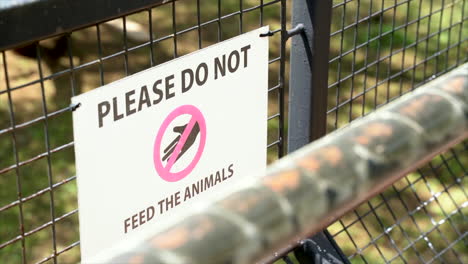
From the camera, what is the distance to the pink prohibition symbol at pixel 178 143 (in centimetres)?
194

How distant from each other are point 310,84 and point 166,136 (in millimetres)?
501

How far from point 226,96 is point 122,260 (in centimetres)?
158

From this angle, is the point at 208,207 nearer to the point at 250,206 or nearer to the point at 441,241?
the point at 250,206

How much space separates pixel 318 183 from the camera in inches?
22.0

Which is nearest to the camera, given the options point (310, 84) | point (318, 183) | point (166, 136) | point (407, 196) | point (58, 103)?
point (318, 183)

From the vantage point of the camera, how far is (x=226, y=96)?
81.4 inches

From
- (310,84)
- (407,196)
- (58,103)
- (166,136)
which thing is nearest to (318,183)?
(166,136)

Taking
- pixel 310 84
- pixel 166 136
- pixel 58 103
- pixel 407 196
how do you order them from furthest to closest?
pixel 58 103 → pixel 407 196 → pixel 310 84 → pixel 166 136

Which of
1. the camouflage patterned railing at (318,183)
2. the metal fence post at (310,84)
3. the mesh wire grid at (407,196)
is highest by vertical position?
the camouflage patterned railing at (318,183)

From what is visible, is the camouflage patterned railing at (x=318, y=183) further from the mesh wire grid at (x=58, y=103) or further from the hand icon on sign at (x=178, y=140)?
the mesh wire grid at (x=58, y=103)

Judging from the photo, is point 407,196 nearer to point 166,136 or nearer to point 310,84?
point 310,84

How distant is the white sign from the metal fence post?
15cm

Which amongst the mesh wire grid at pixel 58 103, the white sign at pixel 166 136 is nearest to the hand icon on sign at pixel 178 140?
the white sign at pixel 166 136

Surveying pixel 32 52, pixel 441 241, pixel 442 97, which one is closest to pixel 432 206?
pixel 441 241
